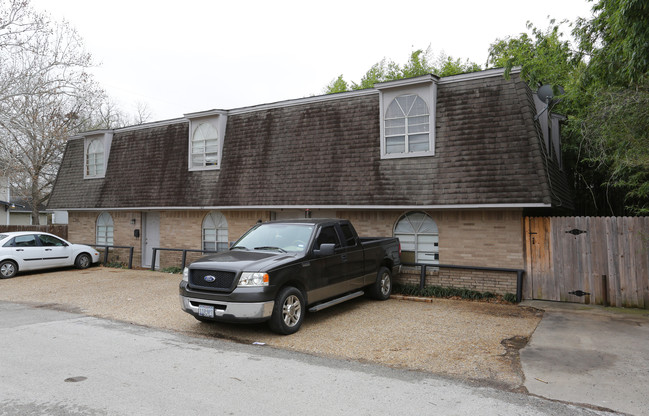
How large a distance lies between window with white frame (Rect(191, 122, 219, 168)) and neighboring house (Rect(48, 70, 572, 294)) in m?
0.05

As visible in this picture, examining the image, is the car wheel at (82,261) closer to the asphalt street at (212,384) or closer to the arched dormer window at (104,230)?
the arched dormer window at (104,230)

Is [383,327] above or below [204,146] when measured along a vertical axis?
below

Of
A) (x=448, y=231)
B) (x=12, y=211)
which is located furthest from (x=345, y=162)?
(x=12, y=211)

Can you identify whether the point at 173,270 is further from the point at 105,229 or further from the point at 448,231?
the point at 448,231

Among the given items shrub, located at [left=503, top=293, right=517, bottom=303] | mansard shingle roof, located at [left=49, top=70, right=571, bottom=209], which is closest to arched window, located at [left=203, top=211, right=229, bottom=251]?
mansard shingle roof, located at [left=49, top=70, right=571, bottom=209]

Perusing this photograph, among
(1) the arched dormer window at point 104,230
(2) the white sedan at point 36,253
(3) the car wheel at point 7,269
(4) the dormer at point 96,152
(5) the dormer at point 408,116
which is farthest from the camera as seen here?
(1) the arched dormer window at point 104,230

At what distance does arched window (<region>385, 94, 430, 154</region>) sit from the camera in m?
11.1

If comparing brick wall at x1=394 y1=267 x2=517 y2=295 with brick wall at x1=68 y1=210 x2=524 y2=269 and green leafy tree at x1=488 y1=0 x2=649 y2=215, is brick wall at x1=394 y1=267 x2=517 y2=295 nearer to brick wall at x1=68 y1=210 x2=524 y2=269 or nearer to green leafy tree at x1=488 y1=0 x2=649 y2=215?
brick wall at x1=68 y1=210 x2=524 y2=269

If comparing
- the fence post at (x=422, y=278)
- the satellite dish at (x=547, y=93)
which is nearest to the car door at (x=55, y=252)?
the fence post at (x=422, y=278)

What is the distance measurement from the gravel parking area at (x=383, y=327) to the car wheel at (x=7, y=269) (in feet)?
7.94

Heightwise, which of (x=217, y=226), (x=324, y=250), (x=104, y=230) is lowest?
(x=324, y=250)

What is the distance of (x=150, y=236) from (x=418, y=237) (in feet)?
34.4

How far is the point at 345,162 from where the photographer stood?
38.8ft

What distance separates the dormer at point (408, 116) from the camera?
10969 millimetres
